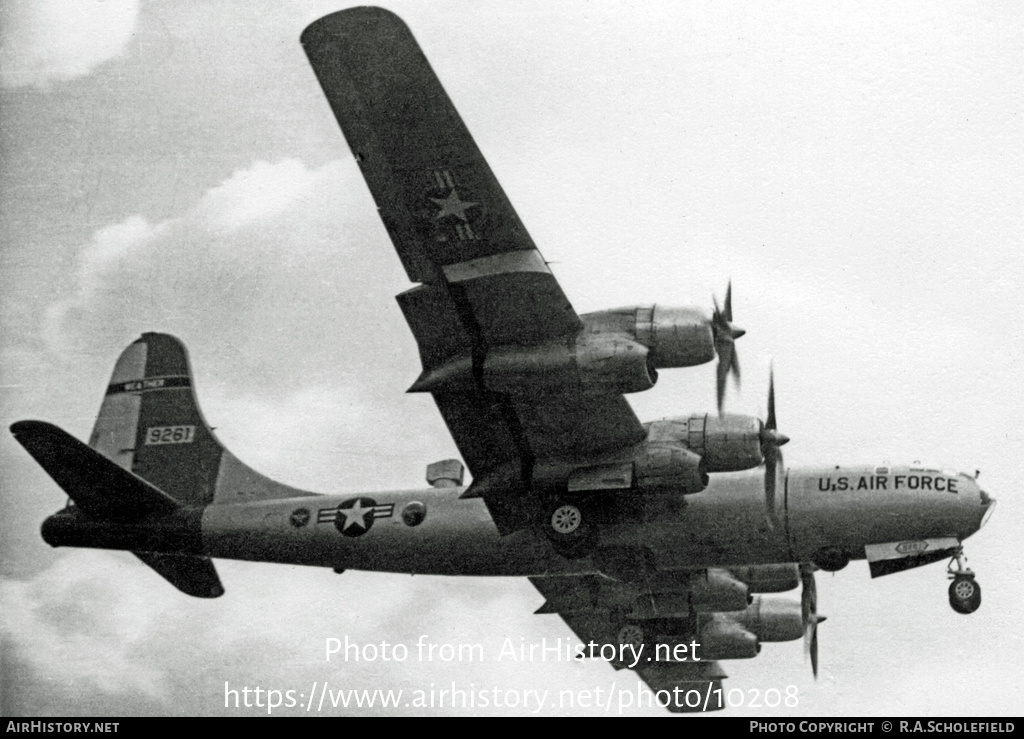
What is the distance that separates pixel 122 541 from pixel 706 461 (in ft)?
36.9

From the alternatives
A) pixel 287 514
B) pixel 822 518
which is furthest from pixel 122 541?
pixel 822 518

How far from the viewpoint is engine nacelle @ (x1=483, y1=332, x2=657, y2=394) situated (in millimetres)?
21578

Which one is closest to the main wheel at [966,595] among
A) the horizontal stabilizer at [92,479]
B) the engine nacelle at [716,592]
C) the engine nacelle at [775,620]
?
the engine nacelle at [716,592]

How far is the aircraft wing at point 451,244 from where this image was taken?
20453 millimetres

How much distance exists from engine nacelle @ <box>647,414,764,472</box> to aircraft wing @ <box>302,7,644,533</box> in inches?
30.9

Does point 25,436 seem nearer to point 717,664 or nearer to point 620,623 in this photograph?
point 620,623

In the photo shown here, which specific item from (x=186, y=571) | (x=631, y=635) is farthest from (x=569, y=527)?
(x=186, y=571)

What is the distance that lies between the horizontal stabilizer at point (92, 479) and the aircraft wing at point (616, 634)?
27.1 feet

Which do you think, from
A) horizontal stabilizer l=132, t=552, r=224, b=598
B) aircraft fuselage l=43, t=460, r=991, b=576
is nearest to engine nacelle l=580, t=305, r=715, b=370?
aircraft fuselage l=43, t=460, r=991, b=576

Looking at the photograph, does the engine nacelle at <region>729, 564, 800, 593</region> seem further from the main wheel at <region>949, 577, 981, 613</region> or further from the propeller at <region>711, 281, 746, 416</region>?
the propeller at <region>711, 281, 746, 416</region>

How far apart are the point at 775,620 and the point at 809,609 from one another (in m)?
1.29

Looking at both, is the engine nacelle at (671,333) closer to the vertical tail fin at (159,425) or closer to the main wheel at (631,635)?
the main wheel at (631,635)

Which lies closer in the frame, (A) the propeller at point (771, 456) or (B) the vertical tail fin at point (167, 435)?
(A) the propeller at point (771, 456)

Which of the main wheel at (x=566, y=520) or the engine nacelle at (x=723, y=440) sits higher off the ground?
the engine nacelle at (x=723, y=440)
